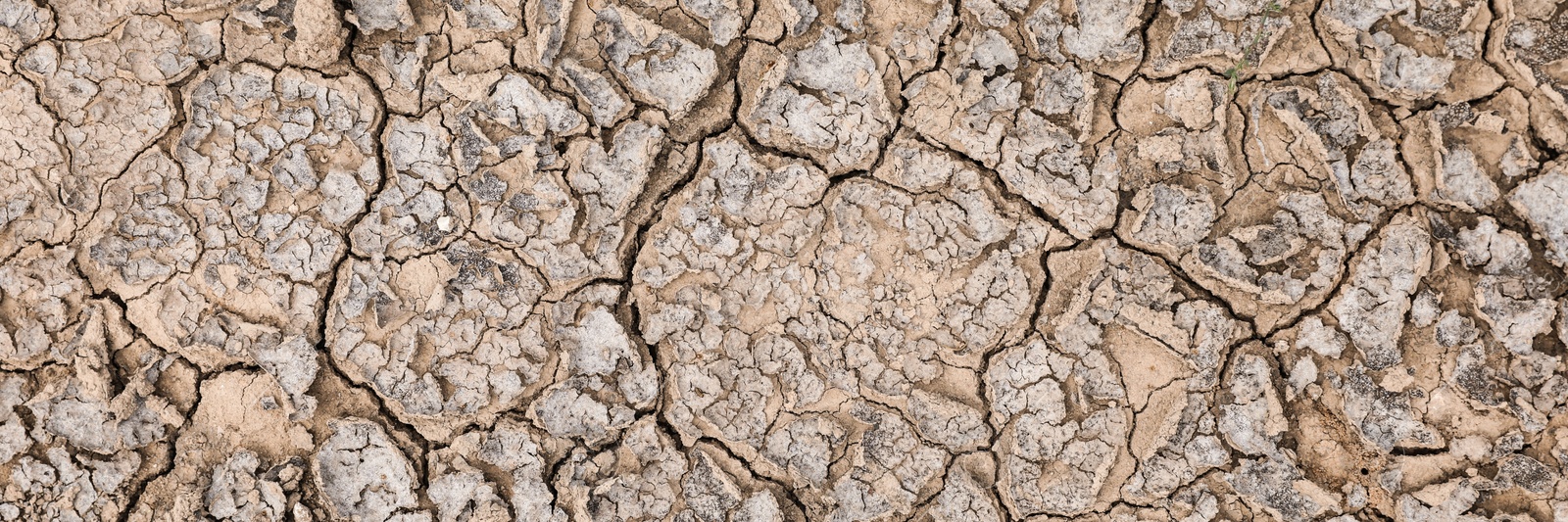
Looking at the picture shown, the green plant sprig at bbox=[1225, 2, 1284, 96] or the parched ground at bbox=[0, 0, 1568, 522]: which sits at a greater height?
the green plant sprig at bbox=[1225, 2, 1284, 96]

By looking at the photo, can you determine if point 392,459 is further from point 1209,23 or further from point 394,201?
point 1209,23

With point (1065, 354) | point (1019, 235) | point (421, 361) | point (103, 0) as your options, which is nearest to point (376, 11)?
point (103, 0)

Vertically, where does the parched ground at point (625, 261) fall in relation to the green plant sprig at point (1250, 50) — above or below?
below

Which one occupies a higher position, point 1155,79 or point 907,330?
point 1155,79

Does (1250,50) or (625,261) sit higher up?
(1250,50)

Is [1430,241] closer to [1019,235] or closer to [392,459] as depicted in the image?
[1019,235]

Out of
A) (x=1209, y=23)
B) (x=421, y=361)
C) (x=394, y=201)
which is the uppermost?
(x=1209, y=23)

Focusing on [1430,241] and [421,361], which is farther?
[421,361]
